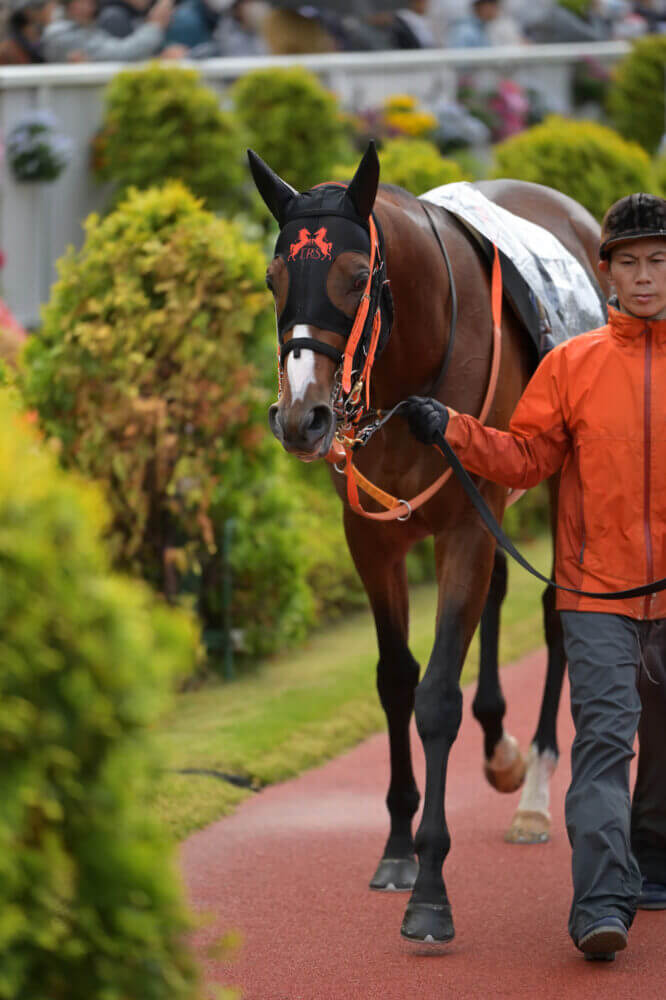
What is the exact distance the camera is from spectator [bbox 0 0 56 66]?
1348 cm

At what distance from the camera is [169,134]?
1200cm

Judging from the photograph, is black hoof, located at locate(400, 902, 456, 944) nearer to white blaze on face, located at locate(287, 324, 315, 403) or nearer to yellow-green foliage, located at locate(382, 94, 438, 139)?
white blaze on face, located at locate(287, 324, 315, 403)

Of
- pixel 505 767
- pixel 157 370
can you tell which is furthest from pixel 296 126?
pixel 505 767

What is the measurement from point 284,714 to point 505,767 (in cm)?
142

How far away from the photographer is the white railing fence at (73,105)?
1146cm

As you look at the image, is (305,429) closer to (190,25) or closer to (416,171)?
(416,171)

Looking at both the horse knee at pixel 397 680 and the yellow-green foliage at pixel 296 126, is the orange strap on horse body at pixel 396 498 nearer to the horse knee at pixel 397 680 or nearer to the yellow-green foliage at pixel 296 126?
the horse knee at pixel 397 680

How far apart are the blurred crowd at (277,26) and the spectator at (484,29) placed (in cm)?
1

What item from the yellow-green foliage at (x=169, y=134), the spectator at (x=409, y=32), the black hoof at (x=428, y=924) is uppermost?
the spectator at (x=409, y=32)

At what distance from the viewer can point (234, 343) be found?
663 centimetres

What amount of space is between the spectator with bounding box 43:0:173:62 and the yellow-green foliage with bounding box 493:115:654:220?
4536 millimetres

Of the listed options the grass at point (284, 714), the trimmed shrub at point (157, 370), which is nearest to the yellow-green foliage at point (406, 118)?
the grass at point (284, 714)

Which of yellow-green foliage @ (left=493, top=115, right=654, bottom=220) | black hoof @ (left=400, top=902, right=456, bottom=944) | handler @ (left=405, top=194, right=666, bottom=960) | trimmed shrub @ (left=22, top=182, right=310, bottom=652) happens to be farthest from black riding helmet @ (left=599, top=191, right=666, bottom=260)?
yellow-green foliage @ (left=493, top=115, right=654, bottom=220)

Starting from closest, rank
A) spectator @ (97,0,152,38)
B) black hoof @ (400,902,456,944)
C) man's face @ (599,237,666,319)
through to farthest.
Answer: man's face @ (599,237,666,319) < black hoof @ (400,902,456,944) < spectator @ (97,0,152,38)
